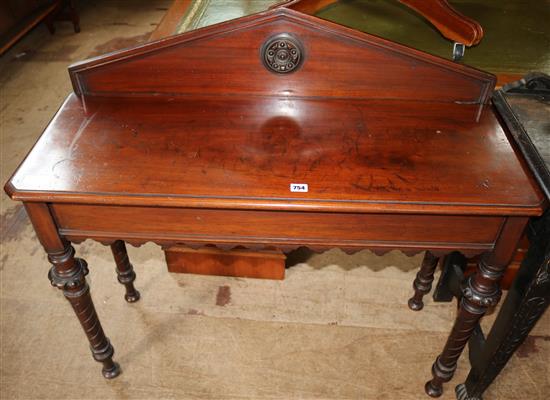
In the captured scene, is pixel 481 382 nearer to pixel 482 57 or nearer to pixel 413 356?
pixel 413 356

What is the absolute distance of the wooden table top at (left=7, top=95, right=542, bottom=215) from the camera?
3.69ft

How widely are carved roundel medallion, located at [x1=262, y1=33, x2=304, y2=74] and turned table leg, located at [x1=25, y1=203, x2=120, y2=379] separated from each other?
684 mm

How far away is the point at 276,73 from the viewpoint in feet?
4.55

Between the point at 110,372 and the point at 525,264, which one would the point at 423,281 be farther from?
the point at 110,372

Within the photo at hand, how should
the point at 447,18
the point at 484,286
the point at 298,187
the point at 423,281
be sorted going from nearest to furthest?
the point at 298,187 → the point at 484,286 → the point at 447,18 → the point at 423,281

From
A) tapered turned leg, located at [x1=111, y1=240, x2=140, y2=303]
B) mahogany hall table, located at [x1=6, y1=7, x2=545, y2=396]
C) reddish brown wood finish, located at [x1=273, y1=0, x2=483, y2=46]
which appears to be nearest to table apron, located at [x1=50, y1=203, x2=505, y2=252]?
mahogany hall table, located at [x1=6, y1=7, x2=545, y2=396]

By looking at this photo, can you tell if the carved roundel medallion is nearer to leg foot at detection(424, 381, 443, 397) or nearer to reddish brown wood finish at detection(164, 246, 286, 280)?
reddish brown wood finish at detection(164, 246, 286, 280)

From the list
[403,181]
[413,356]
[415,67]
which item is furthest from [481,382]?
[415,67]

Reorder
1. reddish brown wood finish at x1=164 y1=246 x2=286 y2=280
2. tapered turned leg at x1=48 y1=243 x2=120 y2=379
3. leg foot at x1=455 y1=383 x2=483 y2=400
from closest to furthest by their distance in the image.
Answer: tapered turned leg at x1=48 y1=243 x2=120 y2=379
leg foot at x1=455 y1=383 x2=483 y2=400
reddish brown wood finish at x1=164 y1=246 x2=286 y2=280

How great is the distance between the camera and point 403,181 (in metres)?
1.16

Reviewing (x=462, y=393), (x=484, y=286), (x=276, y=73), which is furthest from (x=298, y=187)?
(x=462, y=393)

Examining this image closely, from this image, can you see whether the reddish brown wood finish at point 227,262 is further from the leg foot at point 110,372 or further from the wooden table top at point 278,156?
the wooden table top at point 278,156

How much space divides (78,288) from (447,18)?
4.66 feet

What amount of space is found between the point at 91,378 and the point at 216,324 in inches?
18.7
